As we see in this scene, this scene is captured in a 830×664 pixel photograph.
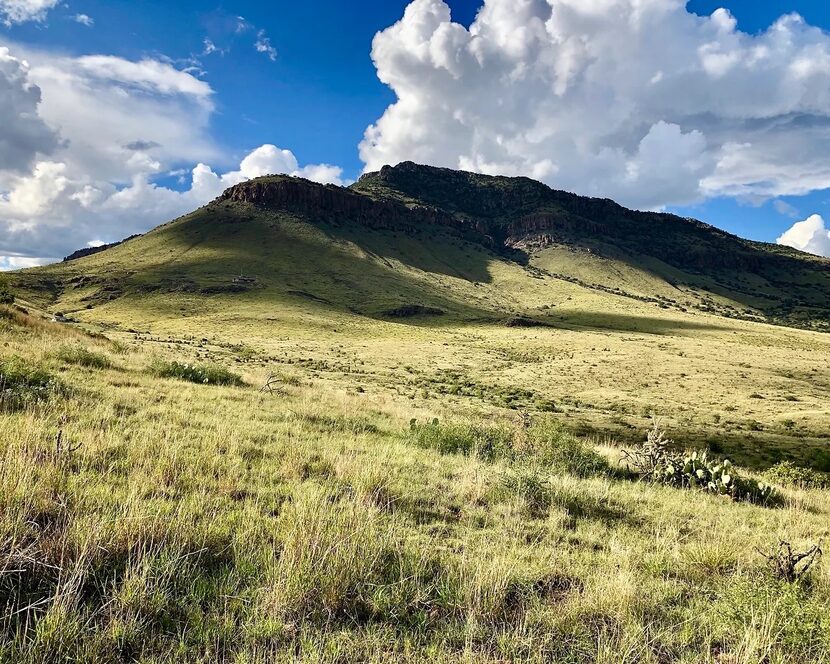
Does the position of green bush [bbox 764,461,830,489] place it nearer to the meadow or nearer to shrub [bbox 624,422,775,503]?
shrub [bbox 624,422,775,503]

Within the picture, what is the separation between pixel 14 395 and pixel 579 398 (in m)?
42.1

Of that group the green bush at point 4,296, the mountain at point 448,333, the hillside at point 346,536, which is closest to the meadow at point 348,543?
the hillside at point 346,536

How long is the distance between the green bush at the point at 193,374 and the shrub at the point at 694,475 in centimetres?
1417

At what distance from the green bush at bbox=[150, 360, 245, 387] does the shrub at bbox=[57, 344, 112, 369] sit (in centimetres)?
151

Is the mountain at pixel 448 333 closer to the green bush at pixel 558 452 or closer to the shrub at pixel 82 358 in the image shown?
the green bush at pixel 558 452

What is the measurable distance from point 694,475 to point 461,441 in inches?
229

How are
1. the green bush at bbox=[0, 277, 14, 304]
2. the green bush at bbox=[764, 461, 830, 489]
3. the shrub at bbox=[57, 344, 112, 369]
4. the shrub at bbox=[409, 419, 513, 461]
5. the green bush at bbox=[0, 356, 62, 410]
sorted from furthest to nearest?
1. the green bush at bbox=[0, 277, 14, 304]
2. the green bush at bbox=[764, 461, 830, 489]
3. the shrub at bbox=[57, 344, 112, 369]
4. the shrub at bbox=[409, 419, 513, 461]
5. the green bush at bbox=[0, 356, 62, 410]

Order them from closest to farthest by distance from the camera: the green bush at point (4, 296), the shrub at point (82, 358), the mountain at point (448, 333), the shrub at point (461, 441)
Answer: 1. the shrub at point (461, 441)
2. the shrub at point (82, 358)
3. the green bush at point (4, 296)
4. the mountain at point (448, 333)

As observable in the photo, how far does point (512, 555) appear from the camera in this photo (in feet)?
16.8

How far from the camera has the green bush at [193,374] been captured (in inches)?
648

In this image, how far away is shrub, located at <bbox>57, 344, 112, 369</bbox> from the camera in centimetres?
1443

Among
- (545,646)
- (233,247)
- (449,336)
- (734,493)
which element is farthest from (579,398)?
(233,247)

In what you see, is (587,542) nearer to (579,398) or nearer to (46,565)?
(46,565)

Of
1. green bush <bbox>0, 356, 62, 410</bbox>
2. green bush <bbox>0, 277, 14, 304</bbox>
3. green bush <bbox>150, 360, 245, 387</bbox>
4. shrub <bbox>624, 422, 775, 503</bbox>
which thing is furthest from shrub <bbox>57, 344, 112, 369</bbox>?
shrub <bbox>624, 422, 775, 503</bbox>
